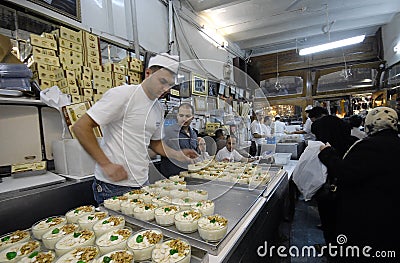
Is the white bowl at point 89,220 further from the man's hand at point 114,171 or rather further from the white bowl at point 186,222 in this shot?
the white bowl at point 186,222

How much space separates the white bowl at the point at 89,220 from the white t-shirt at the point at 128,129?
29 cm

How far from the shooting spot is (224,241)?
826mm

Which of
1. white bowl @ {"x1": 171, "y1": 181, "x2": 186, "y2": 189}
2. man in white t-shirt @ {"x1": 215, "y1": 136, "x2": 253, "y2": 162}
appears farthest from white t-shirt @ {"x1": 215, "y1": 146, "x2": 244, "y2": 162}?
white bowl @ {"x1": 171, "y1": 181, "x2": 186, "y2": 189}

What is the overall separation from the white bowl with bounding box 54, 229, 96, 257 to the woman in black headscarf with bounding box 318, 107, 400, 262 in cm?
160

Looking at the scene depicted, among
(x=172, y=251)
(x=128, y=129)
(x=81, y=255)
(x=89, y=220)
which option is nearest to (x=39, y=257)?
(x=81, y=255)

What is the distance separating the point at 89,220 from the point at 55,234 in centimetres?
14

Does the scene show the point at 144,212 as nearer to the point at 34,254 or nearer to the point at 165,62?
the point at 34,254

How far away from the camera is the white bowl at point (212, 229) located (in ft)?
2.71

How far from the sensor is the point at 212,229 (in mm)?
838

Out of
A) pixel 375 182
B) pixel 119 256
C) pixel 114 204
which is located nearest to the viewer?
pixel 119 256

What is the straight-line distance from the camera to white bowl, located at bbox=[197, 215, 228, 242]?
83 centimetres

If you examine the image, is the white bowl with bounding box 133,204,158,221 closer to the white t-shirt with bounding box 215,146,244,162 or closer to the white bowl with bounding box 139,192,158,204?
the white bowl with bounding box 139,192,158,204

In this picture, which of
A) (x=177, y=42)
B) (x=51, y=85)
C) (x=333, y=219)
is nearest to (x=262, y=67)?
(x=177, y=42)

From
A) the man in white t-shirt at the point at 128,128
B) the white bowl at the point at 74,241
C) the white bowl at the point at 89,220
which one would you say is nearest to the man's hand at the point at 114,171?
the man in white t-shirt at the point at 128,128
